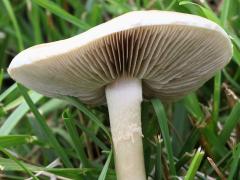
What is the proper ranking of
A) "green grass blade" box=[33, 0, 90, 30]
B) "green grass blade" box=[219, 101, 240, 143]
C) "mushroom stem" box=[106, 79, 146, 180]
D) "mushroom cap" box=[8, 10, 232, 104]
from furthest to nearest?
"green grass blade" box=[33, 0, 90, 30] < "green grass blade" box=[219, 101, 240, 143] < "mushroom stem" box=[106, 79, 146, 180] < "mushroom cap" box=[8, 10, 232, 104]

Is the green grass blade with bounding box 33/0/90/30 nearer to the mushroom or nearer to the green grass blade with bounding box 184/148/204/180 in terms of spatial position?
the mushroom

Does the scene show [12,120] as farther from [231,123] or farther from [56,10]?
[231,123]

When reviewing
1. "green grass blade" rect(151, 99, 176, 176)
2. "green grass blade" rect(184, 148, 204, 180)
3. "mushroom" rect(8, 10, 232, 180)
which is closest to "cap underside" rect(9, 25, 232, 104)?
"mushroom" rect(8, 10, 232, 180)

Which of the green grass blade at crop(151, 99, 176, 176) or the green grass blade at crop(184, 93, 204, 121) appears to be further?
the green grass blade at crop(184, 93, 204, 121)

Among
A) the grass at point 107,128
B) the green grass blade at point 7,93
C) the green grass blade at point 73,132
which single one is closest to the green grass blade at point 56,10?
the grass at point 107,128

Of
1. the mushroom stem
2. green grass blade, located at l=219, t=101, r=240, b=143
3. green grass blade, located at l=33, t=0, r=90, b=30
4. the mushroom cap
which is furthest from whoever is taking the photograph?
green grass blade, located at l=33, t=0, r=90, b=30

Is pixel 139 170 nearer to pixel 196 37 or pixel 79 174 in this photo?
pixel 79 174

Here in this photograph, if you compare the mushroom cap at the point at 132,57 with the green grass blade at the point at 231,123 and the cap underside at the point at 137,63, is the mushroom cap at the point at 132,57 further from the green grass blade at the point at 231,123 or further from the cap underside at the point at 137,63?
the green grass blade at the point at 231,123

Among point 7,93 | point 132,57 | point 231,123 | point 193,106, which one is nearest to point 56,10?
point 7,93
